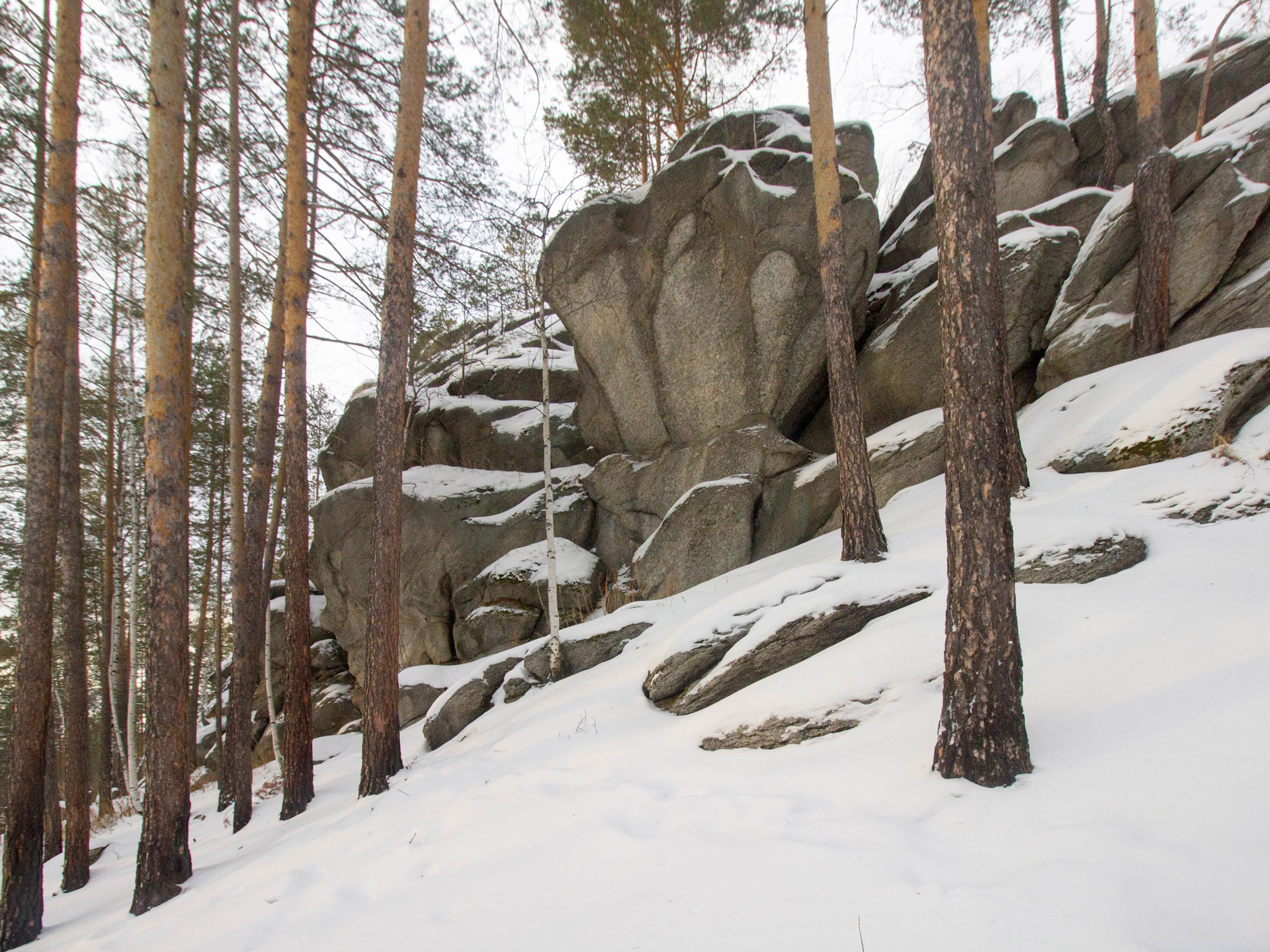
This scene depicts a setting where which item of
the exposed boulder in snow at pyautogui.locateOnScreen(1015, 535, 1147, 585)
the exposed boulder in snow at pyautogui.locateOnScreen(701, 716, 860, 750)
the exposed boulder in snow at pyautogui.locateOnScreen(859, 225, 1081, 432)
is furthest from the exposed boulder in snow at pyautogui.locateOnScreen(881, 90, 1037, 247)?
the exposed boulder in snow at pyautogui.locateOnScreen(701, 716, 860, 750)

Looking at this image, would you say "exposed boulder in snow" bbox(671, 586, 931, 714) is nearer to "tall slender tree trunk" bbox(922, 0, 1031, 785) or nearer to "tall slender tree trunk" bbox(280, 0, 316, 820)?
"tall slender tree trunk" bbox(922, 0, 1031, 785)

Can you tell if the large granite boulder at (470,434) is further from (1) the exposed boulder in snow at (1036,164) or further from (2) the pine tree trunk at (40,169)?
(1) the exposed boulder in snow at (1036,164)

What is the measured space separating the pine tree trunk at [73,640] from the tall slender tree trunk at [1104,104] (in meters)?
16.3

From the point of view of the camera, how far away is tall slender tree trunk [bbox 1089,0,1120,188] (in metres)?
11.5

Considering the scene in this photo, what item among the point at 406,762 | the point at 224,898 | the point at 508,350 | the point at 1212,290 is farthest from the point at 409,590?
the point at 1212,290

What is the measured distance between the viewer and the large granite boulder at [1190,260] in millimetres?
8164

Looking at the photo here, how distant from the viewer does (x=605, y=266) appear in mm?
12102

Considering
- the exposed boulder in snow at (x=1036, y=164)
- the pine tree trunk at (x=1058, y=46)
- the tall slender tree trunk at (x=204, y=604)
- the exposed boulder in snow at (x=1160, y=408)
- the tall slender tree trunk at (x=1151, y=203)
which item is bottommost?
the tall slender tree trunk at (x=204, y=604)

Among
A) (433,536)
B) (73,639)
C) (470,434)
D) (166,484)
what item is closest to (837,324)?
(166,484)

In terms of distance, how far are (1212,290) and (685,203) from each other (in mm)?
8083

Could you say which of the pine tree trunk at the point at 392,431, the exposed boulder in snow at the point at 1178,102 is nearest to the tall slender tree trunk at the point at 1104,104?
the exposed boulder in snow at the point at 1178,102

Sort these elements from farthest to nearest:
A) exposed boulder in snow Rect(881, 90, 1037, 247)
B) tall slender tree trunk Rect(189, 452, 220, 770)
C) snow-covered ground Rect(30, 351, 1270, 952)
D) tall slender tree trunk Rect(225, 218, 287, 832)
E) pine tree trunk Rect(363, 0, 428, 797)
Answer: tall slender tree trunk Rect(189, 452, 220, 770) < exposed boulder in snow Rect(881, 90, 1037, 247) < tall slender tree trunk Rect(225, 218, 287, 832) < pine tree trunk Rect(363, 0, 428, 797) < snow-covered ground Rect(30, 351, 1270, 952)

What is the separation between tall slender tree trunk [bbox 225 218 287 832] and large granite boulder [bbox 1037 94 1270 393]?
36.5ft

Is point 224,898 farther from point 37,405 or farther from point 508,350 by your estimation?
point 508,350
